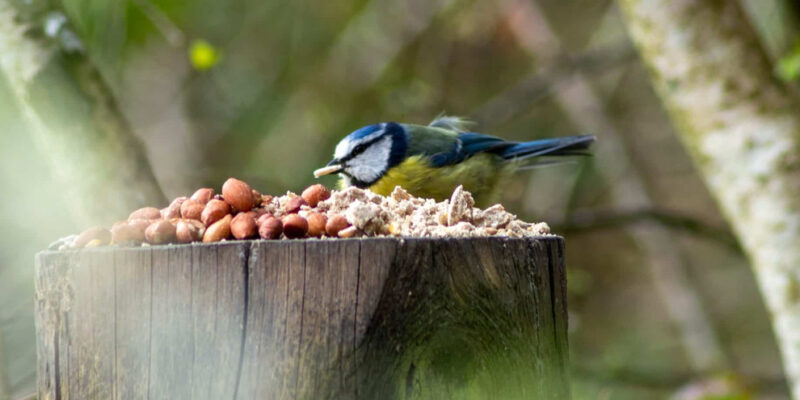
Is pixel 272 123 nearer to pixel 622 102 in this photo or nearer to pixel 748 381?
pixel 622 102

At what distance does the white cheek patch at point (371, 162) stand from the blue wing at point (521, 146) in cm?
48

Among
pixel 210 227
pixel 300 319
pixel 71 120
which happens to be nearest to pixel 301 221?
pixel 210 227

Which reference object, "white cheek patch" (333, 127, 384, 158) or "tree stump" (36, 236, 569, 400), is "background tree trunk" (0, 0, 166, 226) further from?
"tree stump" (36, 236, 569, 400)

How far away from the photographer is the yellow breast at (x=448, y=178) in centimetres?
361

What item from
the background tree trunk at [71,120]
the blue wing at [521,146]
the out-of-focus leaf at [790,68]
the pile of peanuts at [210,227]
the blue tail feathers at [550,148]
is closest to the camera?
the pile of peanuts at [210,227]

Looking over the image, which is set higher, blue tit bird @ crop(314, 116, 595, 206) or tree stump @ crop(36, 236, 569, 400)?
blue tit bird @ crop(314, 116, 595, 206)

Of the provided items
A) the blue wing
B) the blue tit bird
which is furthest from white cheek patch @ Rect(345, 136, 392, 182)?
the blue wing

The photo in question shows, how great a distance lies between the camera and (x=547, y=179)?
20.8ft

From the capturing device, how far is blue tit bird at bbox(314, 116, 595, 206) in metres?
3.57

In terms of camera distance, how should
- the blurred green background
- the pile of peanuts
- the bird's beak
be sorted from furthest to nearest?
the blurred green background < the bird's beak < the pile of peanuts

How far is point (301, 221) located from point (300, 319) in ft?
0.98

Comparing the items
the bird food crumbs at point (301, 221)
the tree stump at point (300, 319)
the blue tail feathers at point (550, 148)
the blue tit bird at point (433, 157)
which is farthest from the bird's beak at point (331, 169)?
the tree stump at point (300, 319)

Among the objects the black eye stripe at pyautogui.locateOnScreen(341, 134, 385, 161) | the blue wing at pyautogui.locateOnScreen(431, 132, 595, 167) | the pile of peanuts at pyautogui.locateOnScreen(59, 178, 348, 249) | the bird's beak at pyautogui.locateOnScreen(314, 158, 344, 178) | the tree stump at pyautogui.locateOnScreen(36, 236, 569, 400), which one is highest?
the blue wing at pyautogui.locateOnScreen(431, 132, 595, 167)

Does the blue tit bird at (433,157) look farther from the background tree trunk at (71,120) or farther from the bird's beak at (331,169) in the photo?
the background tree trunk at (71,120)
